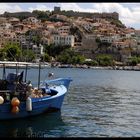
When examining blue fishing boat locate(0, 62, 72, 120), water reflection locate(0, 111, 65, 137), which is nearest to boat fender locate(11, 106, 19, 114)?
blue fishing boat locate(0, 62, 72, 120)

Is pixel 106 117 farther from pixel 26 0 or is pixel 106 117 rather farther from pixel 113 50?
pixel 113 50

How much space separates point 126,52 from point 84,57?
14953 millimetres

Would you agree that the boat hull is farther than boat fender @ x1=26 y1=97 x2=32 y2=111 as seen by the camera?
No

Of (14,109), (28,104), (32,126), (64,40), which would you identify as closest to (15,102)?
(14,109)

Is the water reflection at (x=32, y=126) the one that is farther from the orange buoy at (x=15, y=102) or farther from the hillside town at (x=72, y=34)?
the hillside town at (x=72, y=34)

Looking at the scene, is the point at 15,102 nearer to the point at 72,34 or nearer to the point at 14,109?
the point at 14,109

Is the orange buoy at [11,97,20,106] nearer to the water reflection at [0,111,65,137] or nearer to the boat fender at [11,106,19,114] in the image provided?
the boat fender at [11,106,19,114]

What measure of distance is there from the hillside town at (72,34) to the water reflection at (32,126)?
9478 centimetres

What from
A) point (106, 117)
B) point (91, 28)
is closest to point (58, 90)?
point (106, 117)

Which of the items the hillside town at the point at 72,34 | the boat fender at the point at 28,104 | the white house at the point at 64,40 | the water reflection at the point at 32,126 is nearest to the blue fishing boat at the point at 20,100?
the boat fender at the point at 28,104

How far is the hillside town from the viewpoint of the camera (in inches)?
4958

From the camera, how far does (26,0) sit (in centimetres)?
407

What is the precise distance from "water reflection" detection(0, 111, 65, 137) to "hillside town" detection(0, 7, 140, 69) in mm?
A: 94775

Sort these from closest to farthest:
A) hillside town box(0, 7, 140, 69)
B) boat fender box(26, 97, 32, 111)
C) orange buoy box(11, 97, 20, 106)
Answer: orange buoy box(11, 97, 20, 106) → boat fender box(26, 97, 32, 111) → hillside town box(0, 7, 140, 69)
